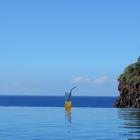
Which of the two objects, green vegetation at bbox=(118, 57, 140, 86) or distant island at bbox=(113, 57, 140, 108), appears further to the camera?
green vegetation at bbox=(118, 57, 140, 86)

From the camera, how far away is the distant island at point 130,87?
183 m

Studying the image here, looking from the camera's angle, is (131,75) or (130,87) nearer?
(130,87)

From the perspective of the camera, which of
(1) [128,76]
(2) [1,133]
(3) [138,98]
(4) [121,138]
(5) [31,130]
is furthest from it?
(1) [128,76]

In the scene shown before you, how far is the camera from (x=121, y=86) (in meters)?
197

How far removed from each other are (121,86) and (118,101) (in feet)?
21.5

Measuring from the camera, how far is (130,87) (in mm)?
188500

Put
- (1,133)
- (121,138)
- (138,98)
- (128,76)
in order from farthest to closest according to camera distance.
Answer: (128,76), (138,98), (1,133), (121,138)

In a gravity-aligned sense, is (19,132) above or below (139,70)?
below

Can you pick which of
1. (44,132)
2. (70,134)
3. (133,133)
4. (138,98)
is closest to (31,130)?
(44,132)

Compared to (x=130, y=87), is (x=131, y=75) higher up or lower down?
higher up

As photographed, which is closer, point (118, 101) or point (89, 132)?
point (89, 132)

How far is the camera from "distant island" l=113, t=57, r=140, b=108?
7195 inches

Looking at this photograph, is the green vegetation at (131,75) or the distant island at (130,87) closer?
the distant island at (130,87)

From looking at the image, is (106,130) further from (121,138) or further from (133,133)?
(121,138)
